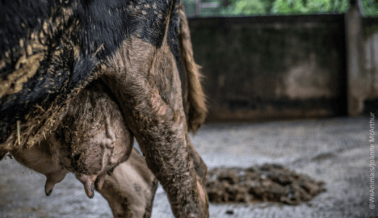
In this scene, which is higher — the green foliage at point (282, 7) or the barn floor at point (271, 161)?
the green foliage at point (282, 7)

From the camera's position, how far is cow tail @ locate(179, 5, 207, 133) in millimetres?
1695

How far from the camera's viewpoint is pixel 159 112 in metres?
1.38

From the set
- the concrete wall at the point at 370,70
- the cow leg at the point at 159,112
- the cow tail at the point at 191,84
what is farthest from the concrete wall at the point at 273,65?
the cow leg at the point at 159,112

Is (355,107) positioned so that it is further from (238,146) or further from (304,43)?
(238,146)

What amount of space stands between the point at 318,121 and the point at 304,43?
1559mm

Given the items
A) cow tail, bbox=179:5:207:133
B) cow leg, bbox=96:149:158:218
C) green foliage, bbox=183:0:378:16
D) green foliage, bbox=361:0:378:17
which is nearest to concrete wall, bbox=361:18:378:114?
green foliage, bbox=183:0:378:16

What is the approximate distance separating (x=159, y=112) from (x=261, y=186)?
1.45 metres

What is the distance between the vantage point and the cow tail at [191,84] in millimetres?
1695

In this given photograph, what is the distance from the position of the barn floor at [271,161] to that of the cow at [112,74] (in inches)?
22.0

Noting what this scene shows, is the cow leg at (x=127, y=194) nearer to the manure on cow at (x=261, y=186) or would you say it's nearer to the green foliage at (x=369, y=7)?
the manure on cow at (x=261, y=186)

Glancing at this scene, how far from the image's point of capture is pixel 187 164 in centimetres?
150

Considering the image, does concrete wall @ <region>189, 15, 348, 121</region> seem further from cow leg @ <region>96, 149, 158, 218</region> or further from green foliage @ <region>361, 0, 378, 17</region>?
cow leg @ <region>96, 149, 158, 218</region>

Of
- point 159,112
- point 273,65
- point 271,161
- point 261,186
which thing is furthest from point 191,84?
point 273,65

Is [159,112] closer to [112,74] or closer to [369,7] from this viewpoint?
[112,74]
